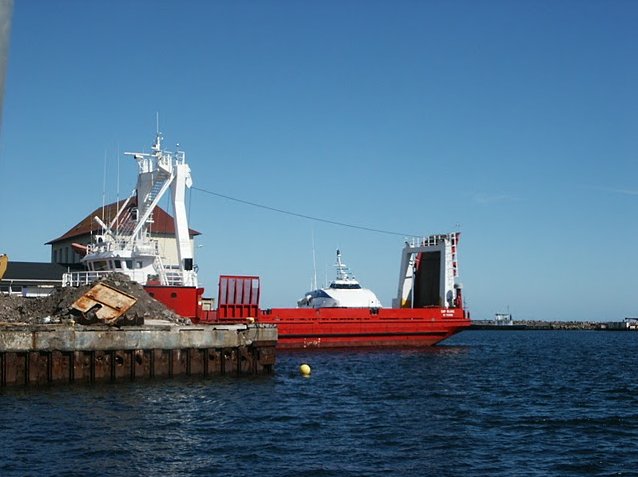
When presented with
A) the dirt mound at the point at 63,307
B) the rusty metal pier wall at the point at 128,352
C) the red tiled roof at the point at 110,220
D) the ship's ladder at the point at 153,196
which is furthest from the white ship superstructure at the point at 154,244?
the red tiled roof at the point at 110,220

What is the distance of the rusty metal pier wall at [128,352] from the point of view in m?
22.7

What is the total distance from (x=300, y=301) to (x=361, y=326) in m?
8.91

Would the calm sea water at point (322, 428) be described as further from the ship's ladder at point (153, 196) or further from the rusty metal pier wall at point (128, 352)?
the ship's ladder at point (153, 196)

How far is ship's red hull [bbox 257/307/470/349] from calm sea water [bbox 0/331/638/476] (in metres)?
12.0

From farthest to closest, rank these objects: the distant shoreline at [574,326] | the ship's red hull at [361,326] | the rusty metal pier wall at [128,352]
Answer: the distant shoreline at [574,326] < the ship's red hull at [361,326] < the rusty metal pier wall at [128,352]

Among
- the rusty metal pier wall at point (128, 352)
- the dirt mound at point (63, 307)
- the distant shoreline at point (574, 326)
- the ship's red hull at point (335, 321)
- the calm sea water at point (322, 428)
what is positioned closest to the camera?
the calm sea water at point (322, 428)

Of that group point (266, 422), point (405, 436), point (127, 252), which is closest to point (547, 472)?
point (405, 436)

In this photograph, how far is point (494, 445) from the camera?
1568 cm

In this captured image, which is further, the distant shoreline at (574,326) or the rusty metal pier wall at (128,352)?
the distant shoreline at (574,326)

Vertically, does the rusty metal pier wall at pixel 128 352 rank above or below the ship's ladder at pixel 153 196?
below

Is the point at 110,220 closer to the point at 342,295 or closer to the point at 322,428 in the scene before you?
the point at 342,295

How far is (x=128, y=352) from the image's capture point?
24625 mm

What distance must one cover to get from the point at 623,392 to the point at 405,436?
13285 mm

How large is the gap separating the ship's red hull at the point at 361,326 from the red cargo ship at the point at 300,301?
58mm
